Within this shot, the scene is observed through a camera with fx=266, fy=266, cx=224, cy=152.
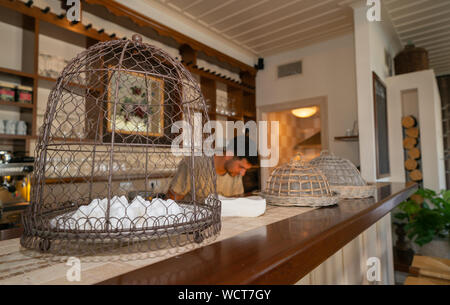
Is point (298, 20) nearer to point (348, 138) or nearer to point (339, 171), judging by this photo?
point (348, 138)

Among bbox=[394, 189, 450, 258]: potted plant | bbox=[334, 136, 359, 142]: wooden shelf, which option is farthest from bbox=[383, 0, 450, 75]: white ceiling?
bbox=[394, 189, 450, 258]: potted plant

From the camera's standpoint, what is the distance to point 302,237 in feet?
2.20

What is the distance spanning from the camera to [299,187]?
1.17 metres

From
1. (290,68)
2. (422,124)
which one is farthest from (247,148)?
(422,124)

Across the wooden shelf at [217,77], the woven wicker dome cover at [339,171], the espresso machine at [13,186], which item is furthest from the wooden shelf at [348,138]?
the espresso machine at [13,186]

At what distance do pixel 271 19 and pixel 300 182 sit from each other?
3.15 m

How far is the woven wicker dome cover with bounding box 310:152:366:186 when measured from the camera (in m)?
1.54

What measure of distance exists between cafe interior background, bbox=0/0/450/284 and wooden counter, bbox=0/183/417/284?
678 mm

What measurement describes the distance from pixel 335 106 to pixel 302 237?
382cm

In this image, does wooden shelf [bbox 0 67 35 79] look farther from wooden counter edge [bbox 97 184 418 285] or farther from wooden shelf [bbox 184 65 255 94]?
wooden counter edge [bbox 97 184 418 285]

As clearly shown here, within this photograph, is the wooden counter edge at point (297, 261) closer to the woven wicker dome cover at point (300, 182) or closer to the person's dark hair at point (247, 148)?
the woven wicker dome cover at point (300, 182)

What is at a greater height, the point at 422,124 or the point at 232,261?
the point at 422,124

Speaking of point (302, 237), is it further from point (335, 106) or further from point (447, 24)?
point (447, 24)
